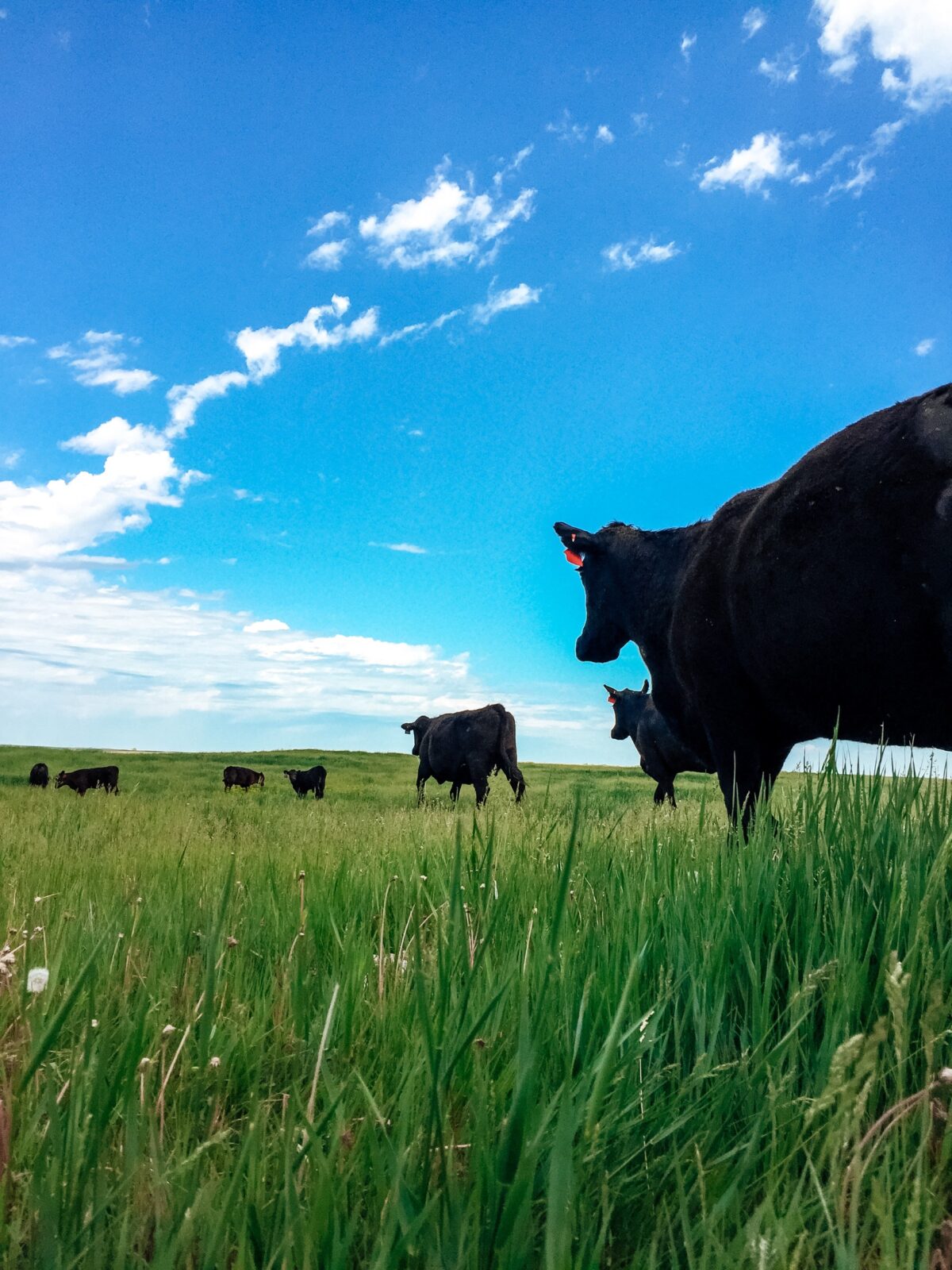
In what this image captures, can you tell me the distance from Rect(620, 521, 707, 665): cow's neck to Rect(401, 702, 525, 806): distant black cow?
10.6 meters

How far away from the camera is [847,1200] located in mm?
1457

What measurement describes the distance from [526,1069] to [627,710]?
18721mm

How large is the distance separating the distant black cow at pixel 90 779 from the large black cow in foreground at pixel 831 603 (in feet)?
60.5

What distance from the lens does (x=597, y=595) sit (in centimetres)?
880

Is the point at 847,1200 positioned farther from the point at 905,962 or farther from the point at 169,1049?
the point at 169,1049

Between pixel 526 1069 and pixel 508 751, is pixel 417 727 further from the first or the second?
pixel 526 1069

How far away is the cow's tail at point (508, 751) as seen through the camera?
62.6ft

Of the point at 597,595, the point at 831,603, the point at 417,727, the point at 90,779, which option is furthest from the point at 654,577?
the point at 90,779

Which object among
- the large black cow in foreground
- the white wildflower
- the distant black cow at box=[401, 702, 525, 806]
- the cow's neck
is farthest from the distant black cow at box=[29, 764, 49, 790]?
the white wildflower

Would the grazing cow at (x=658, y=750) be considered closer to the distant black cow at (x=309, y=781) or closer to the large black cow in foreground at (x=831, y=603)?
the distant black cow at (x=309, y=781)

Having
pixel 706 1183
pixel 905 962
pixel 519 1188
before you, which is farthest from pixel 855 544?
pixel 519 1188

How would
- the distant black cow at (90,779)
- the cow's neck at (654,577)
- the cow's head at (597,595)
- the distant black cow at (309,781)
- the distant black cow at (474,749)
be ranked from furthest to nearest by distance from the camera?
the distant black cow at (309,781)
the distant black cow at (90,779)
the distant black cow at (474,749)
the cow's head at (597,595)
the cow's neck at (654,577)

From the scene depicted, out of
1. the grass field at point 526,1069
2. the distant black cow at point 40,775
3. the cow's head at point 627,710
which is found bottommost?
the distant black cow at point 40,775

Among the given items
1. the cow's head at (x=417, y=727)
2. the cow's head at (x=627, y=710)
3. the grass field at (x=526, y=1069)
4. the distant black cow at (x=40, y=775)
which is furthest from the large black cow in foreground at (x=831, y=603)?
the distant black cow at (x=40, y=775)
